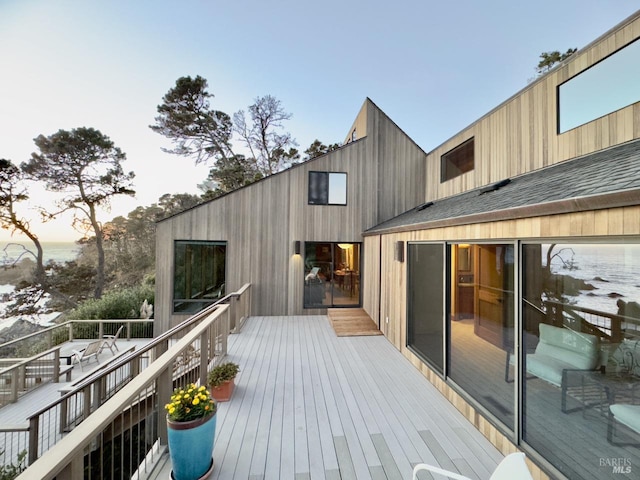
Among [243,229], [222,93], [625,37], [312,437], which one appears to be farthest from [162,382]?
[222,93]

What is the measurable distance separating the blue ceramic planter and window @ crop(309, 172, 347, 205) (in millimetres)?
6654

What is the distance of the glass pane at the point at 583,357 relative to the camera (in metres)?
1.71

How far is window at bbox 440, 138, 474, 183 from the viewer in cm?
667

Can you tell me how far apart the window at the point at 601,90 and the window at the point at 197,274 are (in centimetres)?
822

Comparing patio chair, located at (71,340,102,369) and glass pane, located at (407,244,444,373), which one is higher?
glass pane, located at (407,244,444,373)

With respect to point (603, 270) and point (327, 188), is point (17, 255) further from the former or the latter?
point (603, 270)

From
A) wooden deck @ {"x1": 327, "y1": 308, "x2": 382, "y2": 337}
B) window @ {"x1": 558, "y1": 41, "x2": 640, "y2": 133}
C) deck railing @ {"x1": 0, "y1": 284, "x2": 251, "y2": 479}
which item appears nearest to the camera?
deck railing @ {"x1": 0, "y1": 284, "x2": 251, "y2": 479}

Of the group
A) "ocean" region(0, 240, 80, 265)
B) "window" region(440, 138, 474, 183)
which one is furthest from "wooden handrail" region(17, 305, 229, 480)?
"ocean" region(0, 240, 80, 265)

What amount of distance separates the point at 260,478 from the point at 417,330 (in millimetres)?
3220

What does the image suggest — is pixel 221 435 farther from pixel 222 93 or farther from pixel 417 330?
pixel 222 93

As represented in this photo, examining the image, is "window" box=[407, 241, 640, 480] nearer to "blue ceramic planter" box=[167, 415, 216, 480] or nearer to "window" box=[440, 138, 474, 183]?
"blue ceramic planter" box=[167, 415, 216, 480]

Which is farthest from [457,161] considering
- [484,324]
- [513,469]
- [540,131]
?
[513,469]

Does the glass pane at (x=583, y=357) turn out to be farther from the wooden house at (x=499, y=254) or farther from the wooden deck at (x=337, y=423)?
the wooden deck at (x=337, y=423)

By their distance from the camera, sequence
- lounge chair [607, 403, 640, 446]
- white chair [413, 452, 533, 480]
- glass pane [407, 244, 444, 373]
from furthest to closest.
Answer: glass pane [407, 244, 444, 373], lounge chair [607, 403, 640, 446], white chair [413, 452, 533, 480]
